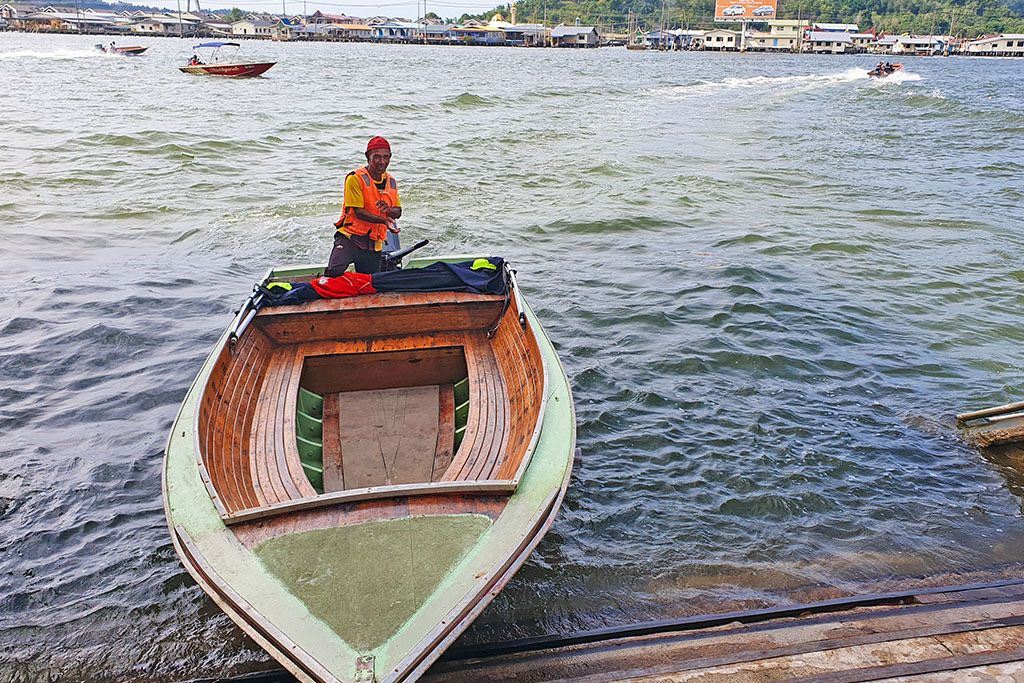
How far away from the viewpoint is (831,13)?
157m

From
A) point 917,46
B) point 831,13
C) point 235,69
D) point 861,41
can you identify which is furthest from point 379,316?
point 831,13

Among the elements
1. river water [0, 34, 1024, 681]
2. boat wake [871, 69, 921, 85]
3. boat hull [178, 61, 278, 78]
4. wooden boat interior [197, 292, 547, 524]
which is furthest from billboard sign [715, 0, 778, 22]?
→ wooden boat interior [197, 292, 547, 524]

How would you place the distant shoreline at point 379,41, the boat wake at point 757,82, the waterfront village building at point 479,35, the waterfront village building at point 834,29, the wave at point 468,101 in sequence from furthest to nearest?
the waterfront village building at point 479,35 < the waterfront village building at point 834,29 < the distant shoreline at point 379,41 < the boat wake at point 757,82 < the wave at point 468,101

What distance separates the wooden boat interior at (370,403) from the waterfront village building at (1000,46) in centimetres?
13680

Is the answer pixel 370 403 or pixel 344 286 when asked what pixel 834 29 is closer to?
pixel 344 286

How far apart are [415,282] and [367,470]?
2.43 meters

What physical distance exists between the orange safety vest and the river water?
2.70m

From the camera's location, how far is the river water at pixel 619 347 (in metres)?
5.46

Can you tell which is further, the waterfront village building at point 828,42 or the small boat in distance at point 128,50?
the waterfront village building at point 828,42

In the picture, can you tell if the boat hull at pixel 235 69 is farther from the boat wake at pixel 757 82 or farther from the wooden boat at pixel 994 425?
the wooden boat at pixel 994 425

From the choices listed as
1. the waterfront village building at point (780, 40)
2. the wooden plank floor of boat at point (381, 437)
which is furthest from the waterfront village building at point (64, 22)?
the wooden plank floor of boat at point (381, 437)

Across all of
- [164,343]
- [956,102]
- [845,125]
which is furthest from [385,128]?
[956,102]

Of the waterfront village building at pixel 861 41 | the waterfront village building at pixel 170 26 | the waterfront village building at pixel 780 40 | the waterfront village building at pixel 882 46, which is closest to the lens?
the waterfront village building at pixel 861 41

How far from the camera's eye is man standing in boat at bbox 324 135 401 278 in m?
7.83
